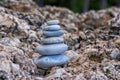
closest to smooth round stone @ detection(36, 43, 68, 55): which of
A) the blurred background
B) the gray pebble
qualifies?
the gray pebble

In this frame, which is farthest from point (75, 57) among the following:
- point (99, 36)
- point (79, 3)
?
point (79, 3)

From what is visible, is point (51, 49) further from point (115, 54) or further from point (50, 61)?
point (115, 54)

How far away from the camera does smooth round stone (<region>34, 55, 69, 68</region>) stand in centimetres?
122

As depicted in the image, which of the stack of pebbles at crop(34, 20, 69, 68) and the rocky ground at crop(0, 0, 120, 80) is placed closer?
the rocky ground at crop(0, 0, 120, 80)

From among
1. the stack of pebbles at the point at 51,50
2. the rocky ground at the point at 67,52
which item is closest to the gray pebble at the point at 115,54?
the rocky ground at the point at 67,52

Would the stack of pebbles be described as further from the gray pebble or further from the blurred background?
the blurred background

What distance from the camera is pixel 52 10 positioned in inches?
90.7

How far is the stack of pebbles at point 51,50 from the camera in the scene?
1.22 m

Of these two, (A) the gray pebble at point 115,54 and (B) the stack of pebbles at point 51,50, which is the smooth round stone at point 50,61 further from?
(A) the gray pebble at point 115,54

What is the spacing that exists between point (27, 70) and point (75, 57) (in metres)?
0.23

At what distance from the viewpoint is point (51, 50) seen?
1.23 m

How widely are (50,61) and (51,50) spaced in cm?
4

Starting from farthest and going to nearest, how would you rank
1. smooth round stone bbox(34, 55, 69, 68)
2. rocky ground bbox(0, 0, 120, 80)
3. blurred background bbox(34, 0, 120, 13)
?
blurred background bbox(34, 0, 120, 13)
smooth round stone bbox(34, 55, 69, 68)
rocky ground bbox(0, 0, 120, 80)

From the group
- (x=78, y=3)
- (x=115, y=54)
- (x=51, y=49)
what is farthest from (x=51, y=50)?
(x=78, y=3)
